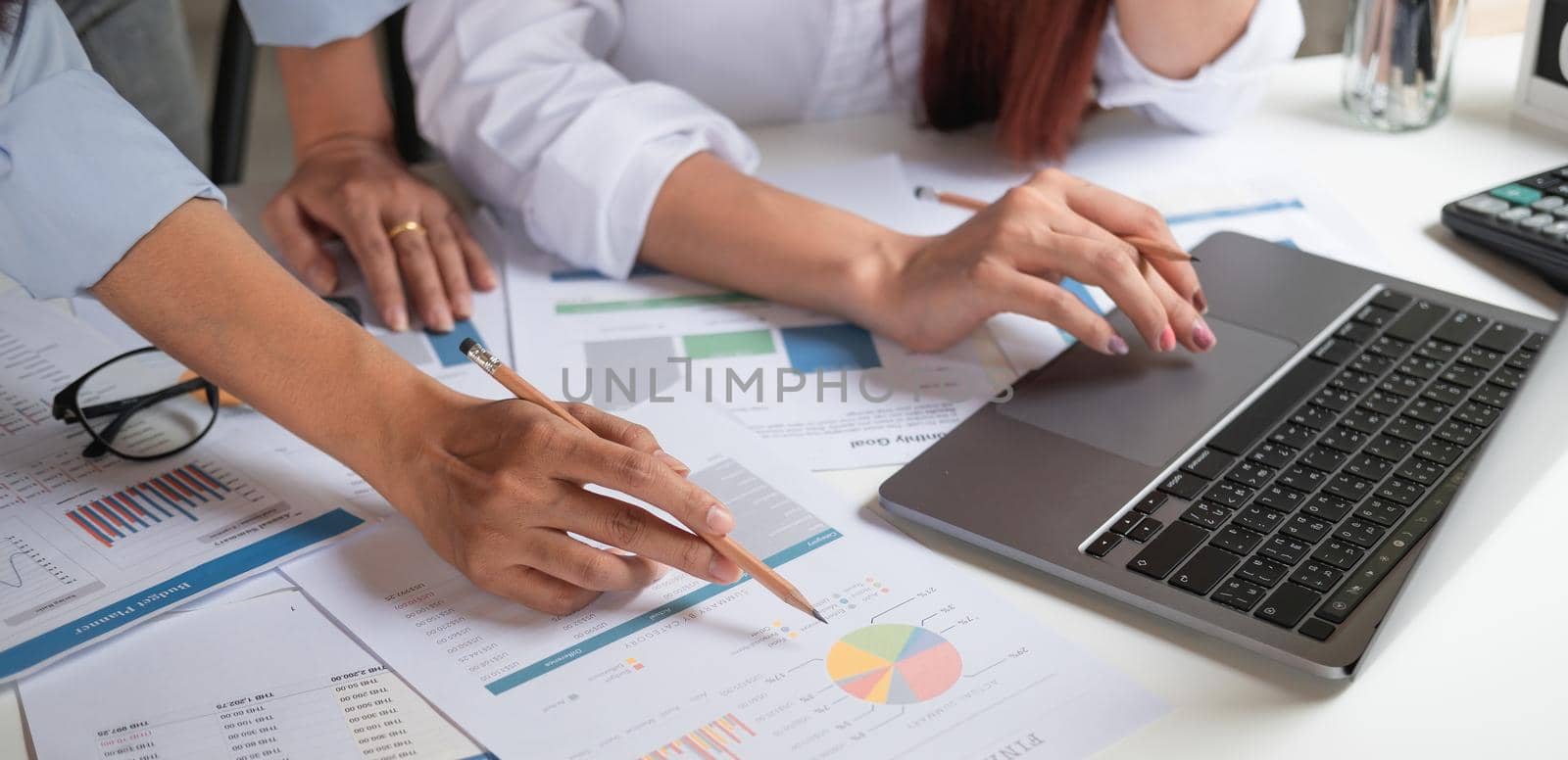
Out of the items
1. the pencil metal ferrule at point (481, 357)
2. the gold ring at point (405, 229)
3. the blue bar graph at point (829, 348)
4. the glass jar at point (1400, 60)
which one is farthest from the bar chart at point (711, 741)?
the glass jar at point (1400, 60)

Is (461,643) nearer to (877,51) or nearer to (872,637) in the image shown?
(872,637)

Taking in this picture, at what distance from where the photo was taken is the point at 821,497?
835 millimetres

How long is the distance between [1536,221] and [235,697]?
0.92 m

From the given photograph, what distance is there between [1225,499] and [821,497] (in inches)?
9.1

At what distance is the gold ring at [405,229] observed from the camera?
1.10 m

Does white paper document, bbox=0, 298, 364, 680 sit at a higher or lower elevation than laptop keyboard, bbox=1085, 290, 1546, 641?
lower

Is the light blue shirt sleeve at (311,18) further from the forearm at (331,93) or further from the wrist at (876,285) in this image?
the wrist at (876,285)

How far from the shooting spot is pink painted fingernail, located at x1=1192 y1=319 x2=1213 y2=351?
35.8 inches

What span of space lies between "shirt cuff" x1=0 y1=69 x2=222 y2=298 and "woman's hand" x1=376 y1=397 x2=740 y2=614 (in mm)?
240

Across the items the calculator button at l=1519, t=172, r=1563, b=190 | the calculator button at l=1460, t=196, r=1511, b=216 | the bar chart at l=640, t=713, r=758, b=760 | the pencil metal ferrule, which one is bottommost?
the bar chart at l=640, t=713, r=758, b=760

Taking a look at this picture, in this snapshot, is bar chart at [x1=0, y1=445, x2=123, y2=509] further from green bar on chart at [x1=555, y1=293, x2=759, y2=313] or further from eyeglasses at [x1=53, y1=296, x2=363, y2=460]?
green bar on chart at [x1=555, y1=293, x2=759, y2=313]

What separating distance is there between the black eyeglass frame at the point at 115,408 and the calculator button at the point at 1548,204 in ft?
3.14

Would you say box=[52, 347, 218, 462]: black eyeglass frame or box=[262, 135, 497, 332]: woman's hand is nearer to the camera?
box=[52, 347, 218, 462]: black eyeglass frame

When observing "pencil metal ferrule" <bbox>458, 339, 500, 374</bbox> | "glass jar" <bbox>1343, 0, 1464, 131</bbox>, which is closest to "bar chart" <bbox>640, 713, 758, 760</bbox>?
"pencil metal ferrule" <bbox>458, 339, 500, 374</bbox>
